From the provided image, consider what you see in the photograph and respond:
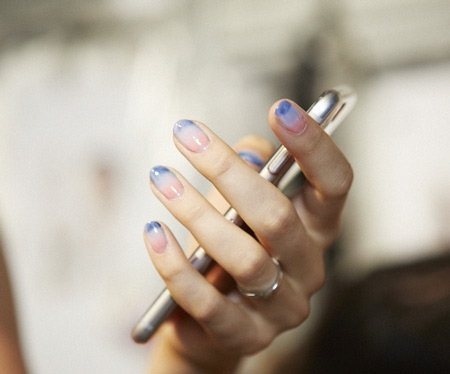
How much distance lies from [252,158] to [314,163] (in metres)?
0.07

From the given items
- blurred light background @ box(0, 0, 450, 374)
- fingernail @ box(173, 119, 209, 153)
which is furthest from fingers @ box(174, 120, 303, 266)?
blurred light background @ box(0, 0, 450, 374)

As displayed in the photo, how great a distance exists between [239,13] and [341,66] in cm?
18

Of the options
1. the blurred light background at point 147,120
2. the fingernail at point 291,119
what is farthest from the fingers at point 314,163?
the blurred light background at point 147,120

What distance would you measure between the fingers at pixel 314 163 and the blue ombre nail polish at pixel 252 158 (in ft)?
0.13

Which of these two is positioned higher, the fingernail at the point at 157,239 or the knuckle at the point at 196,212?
the knuckle at the point at 196,212

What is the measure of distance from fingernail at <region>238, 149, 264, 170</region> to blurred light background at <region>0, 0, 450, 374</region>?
15.5 inches

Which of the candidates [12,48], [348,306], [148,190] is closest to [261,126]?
[148,190]

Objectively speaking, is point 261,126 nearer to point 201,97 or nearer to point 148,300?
point 201,97

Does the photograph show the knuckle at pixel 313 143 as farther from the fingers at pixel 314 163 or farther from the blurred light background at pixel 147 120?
the blurred light background at pixel 147 120

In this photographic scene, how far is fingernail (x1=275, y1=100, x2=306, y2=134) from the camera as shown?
0.71 ft

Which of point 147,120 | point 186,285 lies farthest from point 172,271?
point 147,120

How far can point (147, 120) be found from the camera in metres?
0.75

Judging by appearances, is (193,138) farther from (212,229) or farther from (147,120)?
(147,120)

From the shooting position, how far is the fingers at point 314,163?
0.22 metres
